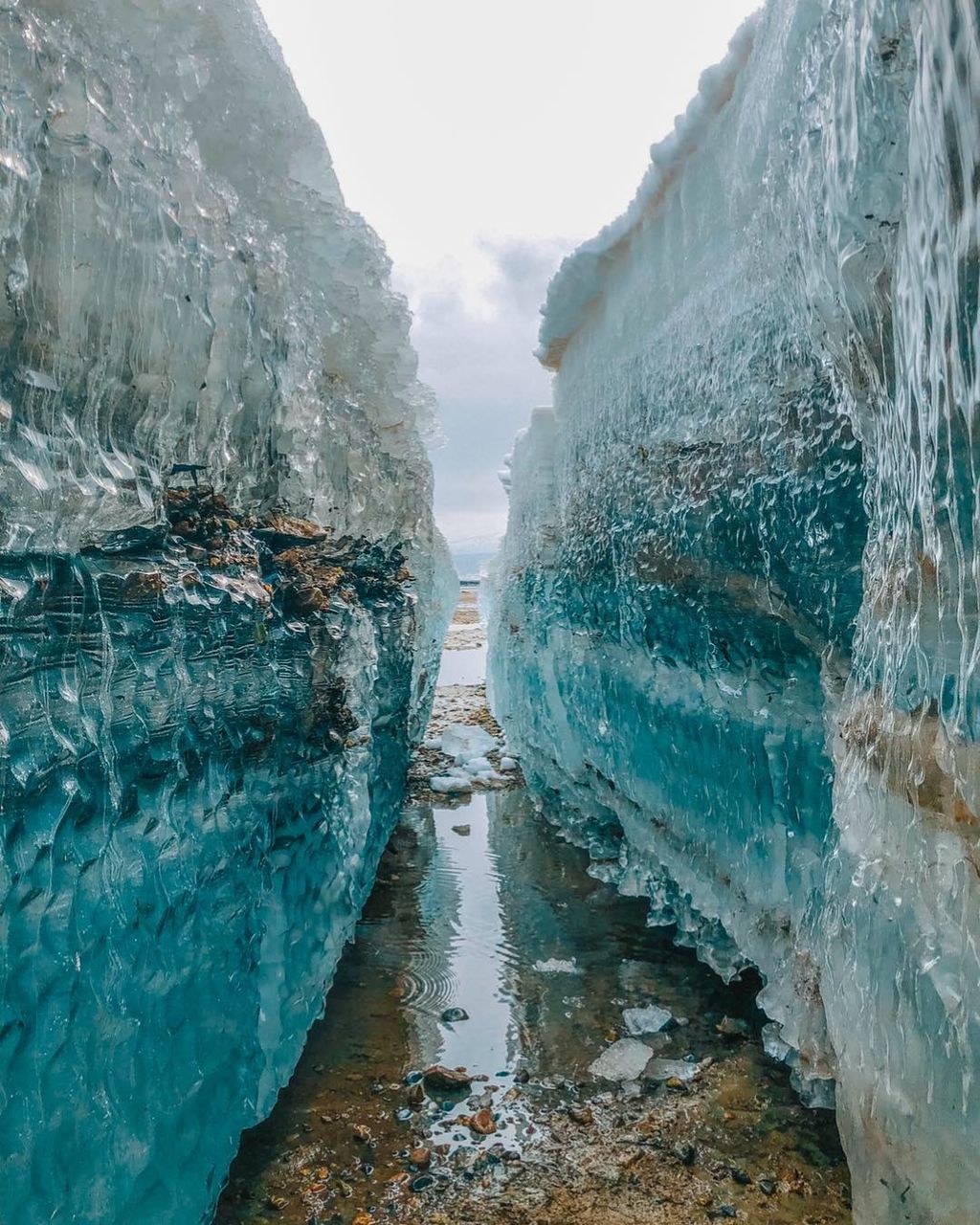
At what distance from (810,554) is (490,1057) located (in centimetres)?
251

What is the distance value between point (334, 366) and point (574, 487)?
2160 mm

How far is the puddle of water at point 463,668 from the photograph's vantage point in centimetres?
1877

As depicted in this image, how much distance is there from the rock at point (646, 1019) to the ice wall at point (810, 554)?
503 millimetres

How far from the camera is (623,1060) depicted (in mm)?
3424

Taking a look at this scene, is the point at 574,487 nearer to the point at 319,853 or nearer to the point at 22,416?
the point at 319,853

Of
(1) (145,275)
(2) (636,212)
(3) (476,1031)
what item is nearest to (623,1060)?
(3) (476,1031)

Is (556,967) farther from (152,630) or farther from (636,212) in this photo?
(636,212)

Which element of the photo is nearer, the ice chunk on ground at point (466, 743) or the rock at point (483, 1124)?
the rock at point (483, 1124)

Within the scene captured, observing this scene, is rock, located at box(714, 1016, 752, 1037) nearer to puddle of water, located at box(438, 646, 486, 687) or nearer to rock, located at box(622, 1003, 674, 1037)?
rock, located at box(622, 1003, 674, 1037)

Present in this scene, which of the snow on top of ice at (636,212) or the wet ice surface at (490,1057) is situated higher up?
the snow on top of ice at (636,212)

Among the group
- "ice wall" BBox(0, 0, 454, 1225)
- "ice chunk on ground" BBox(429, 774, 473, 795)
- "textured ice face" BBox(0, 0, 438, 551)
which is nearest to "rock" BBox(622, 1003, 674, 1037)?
"ice wall" BBox(0, 0, 454, 1225)

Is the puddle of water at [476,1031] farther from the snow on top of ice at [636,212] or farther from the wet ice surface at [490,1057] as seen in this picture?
the snow on top of ice at [636,212]

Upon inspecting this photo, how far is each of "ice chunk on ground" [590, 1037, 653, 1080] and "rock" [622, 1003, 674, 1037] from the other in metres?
0.08

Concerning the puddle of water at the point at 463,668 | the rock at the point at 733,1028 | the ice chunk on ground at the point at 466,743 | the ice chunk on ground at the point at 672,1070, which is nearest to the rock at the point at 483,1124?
the ice chunk on ground at the point at 672,1070
